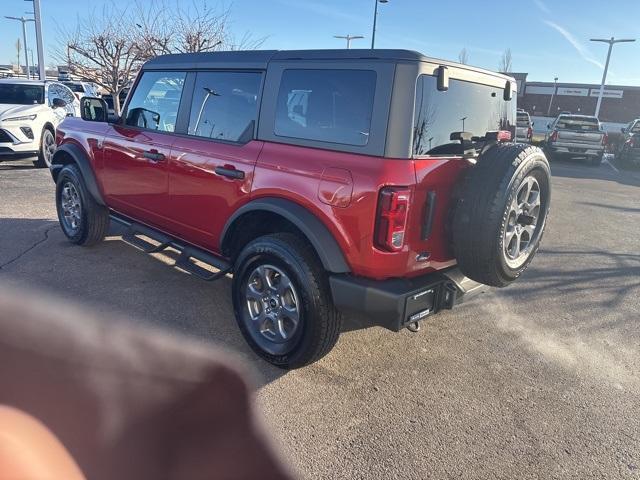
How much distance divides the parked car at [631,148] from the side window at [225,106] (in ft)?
55.4

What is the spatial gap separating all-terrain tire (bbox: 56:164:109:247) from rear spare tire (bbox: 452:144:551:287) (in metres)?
3.86

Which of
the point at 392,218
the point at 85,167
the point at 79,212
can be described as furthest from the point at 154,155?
the point at 392,218

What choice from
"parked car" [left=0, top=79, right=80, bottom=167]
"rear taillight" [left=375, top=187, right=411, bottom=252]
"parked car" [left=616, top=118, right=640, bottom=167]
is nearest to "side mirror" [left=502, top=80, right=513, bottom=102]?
"rear taillight" [left=375, top=187, right=411, bottom=252]

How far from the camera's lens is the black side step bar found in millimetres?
3693

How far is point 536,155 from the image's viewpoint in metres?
3.02

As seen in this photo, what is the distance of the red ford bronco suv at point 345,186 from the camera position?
105 inches

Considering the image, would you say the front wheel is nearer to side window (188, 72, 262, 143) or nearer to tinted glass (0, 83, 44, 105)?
side window (188, 72, 262, 143)

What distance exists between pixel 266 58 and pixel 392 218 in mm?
1548

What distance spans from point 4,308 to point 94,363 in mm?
266

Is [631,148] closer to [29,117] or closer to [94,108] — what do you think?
[94,108]

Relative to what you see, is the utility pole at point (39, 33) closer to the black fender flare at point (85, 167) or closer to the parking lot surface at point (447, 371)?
the black fender flare at point (85, 167)

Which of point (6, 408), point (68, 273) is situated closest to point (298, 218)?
point (6, 408)

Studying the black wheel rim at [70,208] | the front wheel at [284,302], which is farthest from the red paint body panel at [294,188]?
the black wheel rim at [70,208]

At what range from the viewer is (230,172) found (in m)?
3.35
